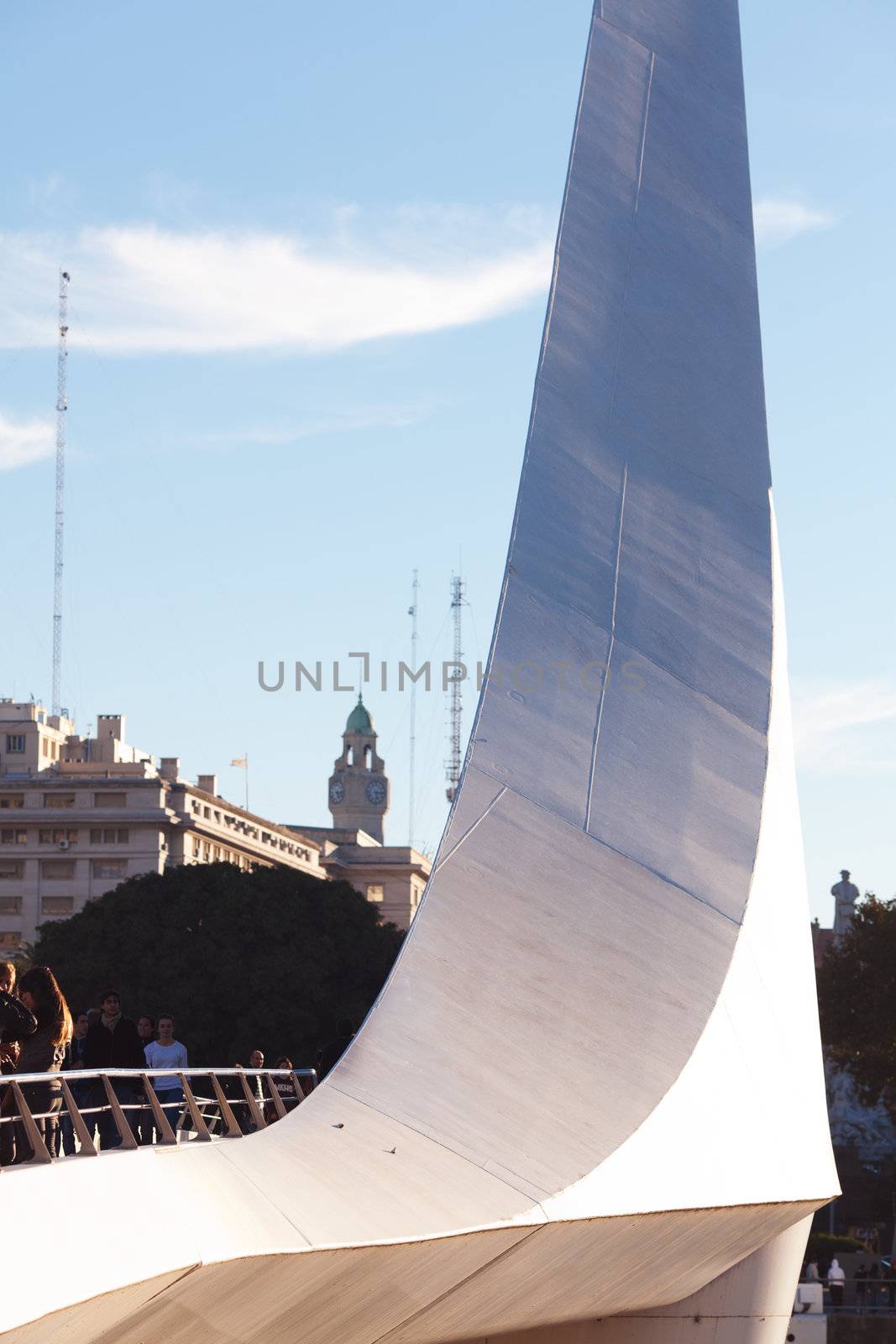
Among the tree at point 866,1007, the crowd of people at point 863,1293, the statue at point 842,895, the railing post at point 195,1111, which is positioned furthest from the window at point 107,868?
the railing post at point 195,1111

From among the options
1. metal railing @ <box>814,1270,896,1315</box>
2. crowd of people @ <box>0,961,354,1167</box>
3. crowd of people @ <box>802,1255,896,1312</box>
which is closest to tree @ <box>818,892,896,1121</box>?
crowd of people @ <box>802,1255,896,1312</box>

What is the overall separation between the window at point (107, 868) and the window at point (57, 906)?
1695mm

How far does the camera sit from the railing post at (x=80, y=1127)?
8.50 m

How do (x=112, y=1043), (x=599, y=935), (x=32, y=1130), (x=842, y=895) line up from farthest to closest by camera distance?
1. (x=842, y=895)
2. (x=599, y=935)
3. (x=112, y=1043)
4. (x=32, y=1130)

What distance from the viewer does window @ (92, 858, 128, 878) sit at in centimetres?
9531

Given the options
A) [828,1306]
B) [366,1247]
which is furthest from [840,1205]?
[366,1247]

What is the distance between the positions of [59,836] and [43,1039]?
88.4 m

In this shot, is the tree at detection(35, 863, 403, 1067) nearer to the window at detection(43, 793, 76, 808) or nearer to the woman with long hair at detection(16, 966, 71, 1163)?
the window at detection(43, 793, 76, 808)

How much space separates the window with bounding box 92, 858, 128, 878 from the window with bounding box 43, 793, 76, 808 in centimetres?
329

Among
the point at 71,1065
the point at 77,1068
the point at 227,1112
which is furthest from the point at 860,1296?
the point at 227,1112

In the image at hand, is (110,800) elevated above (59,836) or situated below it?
above

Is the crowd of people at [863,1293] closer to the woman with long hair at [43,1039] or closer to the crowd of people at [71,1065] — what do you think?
the crowd of people at [71,1065]

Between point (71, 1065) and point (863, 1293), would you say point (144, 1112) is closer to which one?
point (71, 1065)

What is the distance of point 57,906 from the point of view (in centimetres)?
9550
